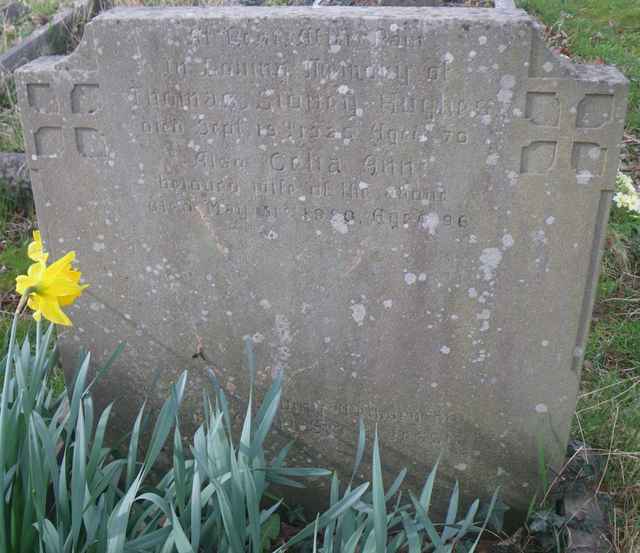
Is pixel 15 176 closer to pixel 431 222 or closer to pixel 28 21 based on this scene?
pixel 431 222

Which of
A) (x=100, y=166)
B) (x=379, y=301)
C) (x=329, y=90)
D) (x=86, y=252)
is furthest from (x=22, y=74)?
(x=379, y=301)

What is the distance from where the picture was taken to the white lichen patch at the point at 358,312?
2.69 metres

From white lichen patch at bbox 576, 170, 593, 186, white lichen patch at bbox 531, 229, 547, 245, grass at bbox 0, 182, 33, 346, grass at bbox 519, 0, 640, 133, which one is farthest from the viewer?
grass at bbox 519, 0, 640, 133

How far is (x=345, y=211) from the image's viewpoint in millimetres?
2535

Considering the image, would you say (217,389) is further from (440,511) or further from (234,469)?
(440,511)

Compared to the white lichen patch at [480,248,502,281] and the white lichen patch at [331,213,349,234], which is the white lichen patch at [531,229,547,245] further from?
the white lichen patch at [331,213,349,234]

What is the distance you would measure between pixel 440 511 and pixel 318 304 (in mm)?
985

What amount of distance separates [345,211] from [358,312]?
15.1 inches

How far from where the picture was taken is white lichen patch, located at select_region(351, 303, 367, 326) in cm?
269

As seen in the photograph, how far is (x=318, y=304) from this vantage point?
2.71 m

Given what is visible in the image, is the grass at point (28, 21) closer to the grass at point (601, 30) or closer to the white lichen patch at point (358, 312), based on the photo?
the grass at point (601, 30)

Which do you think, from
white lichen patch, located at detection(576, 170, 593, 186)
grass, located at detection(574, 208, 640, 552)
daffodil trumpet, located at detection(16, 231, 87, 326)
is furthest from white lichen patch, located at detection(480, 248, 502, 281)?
daffodil trumpet, located at detection(16, 231, 87, 326)

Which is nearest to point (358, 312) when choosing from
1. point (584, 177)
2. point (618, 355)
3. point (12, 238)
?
point (584, 177)

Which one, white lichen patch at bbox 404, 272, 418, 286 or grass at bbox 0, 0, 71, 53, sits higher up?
grass at bbox 0, 0, 71, 53
